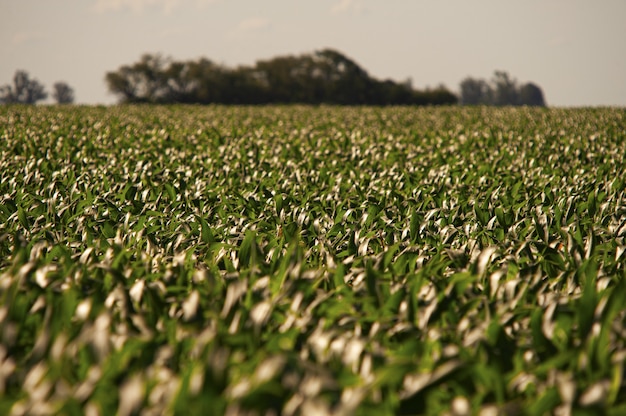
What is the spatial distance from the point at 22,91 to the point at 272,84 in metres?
107

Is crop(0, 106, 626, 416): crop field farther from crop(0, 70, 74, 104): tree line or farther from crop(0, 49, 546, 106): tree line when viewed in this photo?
crop(0, 70, 74, 104): tree line

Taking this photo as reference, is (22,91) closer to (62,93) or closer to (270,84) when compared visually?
(62,93)

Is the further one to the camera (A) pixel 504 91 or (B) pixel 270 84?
(A) pixel 504 91

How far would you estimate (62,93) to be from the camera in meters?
181

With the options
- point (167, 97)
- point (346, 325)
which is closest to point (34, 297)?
point (346, 325)

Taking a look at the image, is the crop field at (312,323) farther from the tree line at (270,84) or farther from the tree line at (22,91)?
the tree line at (22,91)

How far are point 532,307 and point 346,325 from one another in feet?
3.00

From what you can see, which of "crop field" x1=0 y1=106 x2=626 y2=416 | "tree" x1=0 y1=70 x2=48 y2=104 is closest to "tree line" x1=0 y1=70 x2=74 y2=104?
"tree" x1=0 y1=70 x2=48 y2=104

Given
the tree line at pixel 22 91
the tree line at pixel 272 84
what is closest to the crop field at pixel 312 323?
the tree line at pixel 272 84

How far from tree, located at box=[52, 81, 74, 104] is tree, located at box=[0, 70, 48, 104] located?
64.2 ft

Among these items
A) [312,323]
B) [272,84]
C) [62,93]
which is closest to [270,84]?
[272,84]

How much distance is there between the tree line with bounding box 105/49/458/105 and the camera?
72688 mm

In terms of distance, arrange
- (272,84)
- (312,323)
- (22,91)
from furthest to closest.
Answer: (22,91) < (272,84) < (312,323)

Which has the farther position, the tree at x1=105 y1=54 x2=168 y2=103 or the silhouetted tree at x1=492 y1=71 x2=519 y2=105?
the silhouetted tree at x1=492 y1=71 x2=519 y2=105
